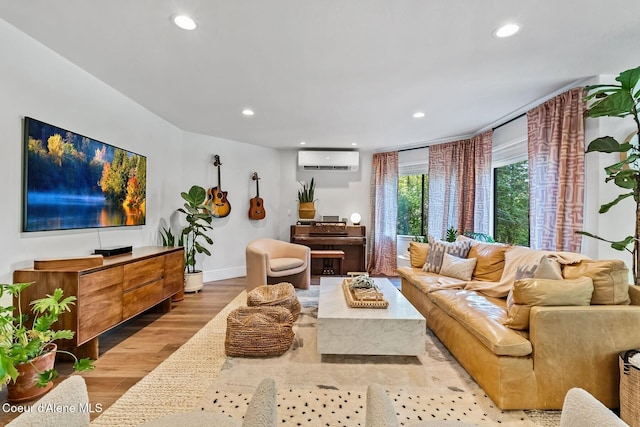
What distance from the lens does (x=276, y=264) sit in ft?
13.3

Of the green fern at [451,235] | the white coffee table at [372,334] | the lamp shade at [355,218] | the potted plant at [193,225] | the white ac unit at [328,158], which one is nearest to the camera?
the white coffee table at [372,334]

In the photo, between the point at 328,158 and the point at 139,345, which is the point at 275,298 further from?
the point at 328,158

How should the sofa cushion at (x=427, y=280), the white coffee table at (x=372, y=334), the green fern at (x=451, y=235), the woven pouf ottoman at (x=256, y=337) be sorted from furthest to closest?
the green fern at (x=451, y=235) < the sofa cushion at (x=427, y=280) < the woven pouf ottoman at (x=256, y=337) < the white coffee table at (x=372, y=334)

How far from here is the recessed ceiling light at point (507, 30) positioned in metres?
1.97

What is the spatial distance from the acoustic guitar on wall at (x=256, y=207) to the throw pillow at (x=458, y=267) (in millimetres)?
3305

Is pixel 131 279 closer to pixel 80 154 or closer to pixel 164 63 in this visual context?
pixel 80 154

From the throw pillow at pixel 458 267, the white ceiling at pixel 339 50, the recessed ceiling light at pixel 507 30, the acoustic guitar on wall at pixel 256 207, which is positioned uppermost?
the white ceiling at pixel 339 50

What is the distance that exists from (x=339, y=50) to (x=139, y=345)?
9.61 feet

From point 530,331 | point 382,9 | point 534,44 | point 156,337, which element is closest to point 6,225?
point 156,337

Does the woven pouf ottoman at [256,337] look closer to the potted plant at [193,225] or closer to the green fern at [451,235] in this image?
the potted plant at [193,225]

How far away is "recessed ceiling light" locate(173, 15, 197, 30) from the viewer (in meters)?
1.92

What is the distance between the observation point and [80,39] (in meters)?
2.22

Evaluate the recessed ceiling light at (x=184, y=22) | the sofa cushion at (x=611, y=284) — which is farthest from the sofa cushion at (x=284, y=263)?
the sofa cushion at (x=611, y=284)

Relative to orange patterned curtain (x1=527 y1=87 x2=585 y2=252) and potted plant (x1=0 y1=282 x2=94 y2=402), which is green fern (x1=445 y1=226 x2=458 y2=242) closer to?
orange patterned curtain (x1=527 y1=87 x2=585 y2=252)
